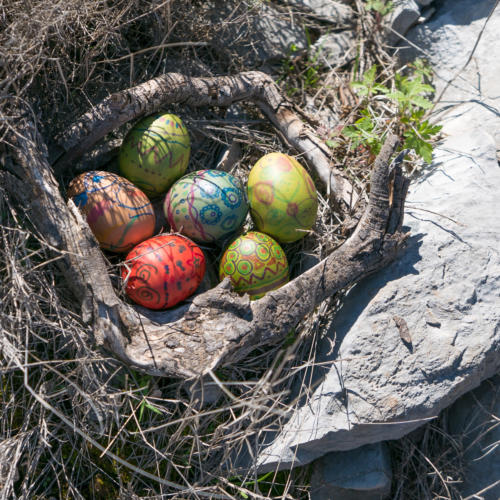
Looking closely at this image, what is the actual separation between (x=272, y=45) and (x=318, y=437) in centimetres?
231

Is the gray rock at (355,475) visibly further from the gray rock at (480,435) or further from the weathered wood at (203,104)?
the weathered wood at (203,104)

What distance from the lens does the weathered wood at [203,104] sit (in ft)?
7.87

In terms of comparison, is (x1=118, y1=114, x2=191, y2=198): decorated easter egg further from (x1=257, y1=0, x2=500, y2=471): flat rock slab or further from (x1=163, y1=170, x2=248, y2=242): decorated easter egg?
(x1=257, y1=0, x2=500, y2=471): flat rock slab

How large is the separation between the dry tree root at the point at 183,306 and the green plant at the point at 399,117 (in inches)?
17.1

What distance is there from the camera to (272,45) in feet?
10.5

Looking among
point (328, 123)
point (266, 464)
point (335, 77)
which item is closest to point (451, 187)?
point (328, 123)

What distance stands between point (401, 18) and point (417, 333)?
2.08 m

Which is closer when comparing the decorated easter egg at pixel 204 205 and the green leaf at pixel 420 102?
the decorated easter egg at pixel 204 205

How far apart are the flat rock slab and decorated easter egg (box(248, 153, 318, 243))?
440 millimetres

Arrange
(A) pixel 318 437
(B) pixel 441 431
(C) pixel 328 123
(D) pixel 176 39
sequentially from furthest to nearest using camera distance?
(C) pixel 328 123, (D) pixel 176 39, (B) pixel 441 431, (A) pixel 318 437

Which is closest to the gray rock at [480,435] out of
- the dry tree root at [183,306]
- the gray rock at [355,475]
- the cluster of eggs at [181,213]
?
the gray rock at [355,475]

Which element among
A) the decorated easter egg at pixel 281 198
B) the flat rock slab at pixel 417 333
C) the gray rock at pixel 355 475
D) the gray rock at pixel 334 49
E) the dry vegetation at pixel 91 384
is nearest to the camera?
the dry vegetation at pixel 91 384

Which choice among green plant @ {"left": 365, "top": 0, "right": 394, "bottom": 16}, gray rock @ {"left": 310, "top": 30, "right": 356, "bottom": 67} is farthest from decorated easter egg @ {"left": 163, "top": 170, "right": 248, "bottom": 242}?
green plant @ {"left": 365, "top": 0, "right": 394, "bottom": 16}

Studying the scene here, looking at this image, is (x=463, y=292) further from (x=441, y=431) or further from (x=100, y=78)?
(x=100, y=78)
